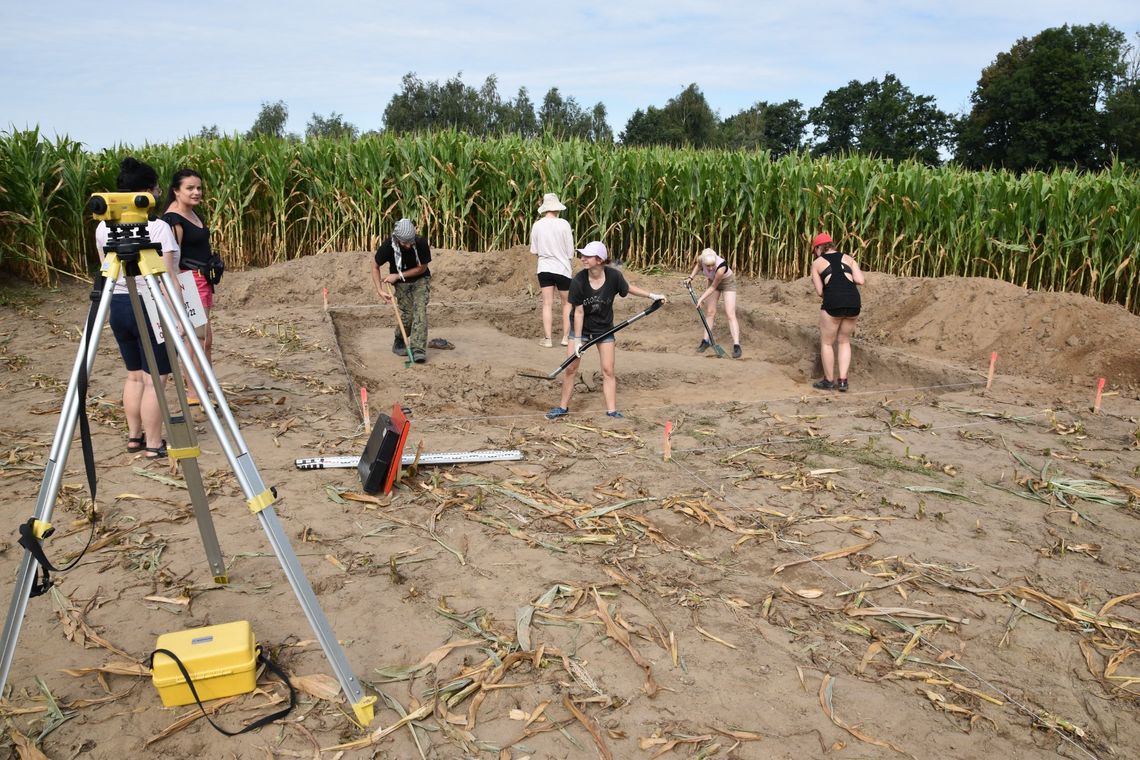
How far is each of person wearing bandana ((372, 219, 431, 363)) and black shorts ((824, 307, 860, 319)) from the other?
181 inches

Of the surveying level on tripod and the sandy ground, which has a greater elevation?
the surveying level on tripod

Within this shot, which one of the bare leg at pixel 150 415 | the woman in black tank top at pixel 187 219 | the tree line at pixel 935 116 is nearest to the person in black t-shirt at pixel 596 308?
the woman in black tank top at pixel 187 219

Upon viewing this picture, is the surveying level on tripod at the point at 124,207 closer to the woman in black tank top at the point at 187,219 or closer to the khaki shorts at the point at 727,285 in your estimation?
the woman in black tank top at the point at 187,219

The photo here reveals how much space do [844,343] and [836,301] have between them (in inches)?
21.5

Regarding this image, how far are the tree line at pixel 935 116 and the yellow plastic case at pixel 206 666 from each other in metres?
28.6

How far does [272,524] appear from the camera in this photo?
9.93 feet

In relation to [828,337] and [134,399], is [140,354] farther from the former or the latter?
[828,337]

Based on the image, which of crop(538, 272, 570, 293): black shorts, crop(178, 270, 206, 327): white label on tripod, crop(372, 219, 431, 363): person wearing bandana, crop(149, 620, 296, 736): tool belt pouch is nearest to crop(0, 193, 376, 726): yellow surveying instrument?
crop(149, 620, 296, 736): tool belt pouch

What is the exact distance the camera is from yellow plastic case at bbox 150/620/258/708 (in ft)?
10.7

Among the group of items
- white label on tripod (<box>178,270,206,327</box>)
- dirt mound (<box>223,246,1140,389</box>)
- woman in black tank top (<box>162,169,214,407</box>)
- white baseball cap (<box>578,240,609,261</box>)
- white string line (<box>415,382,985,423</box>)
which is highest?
woman in black tank top (<box>162,169,214,407</box>)

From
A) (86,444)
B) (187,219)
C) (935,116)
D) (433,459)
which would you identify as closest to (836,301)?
(433,459)

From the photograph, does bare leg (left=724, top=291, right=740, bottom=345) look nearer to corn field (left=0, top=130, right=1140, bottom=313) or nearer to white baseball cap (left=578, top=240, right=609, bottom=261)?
white baseball cap (left=578, top=240, right=609, bottom=261)

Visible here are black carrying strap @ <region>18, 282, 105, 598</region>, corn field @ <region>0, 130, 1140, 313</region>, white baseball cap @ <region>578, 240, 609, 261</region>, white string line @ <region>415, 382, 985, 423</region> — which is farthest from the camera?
corn field @ <region>0, 130, 1140, 313</region>

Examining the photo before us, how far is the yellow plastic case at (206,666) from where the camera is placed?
3.27 m
